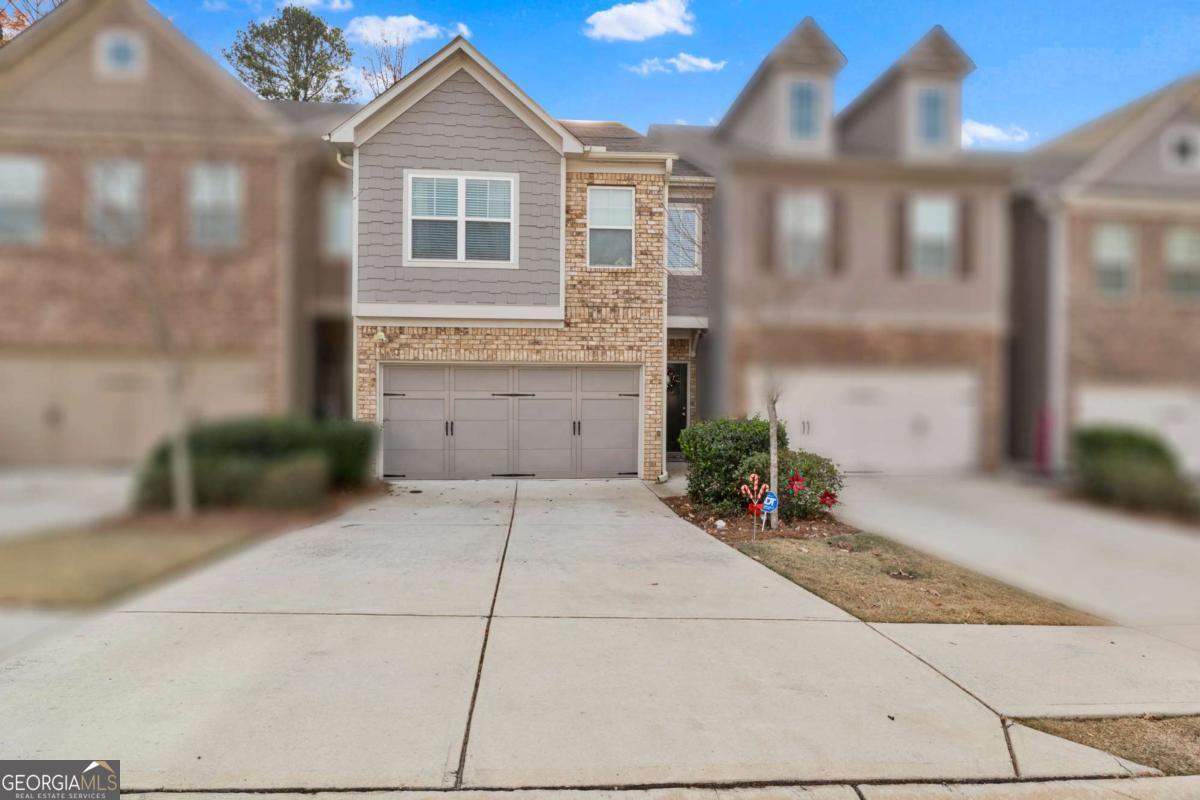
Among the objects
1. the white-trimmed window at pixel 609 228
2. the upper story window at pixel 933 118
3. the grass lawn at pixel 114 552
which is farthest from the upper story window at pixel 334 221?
the white-trimmed window at pixel 609 228

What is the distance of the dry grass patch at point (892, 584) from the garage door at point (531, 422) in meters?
2.85

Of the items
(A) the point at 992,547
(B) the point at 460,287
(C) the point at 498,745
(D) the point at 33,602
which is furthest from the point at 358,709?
(A) the point at 992,547

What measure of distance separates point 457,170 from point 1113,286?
1.32 metres

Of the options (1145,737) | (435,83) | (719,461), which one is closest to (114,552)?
(435,83)

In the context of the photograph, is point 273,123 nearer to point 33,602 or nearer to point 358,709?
point 33,602

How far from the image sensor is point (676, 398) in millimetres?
7102

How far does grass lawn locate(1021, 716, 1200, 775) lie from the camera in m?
3.21

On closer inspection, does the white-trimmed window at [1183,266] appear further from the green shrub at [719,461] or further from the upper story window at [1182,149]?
the green shrub at [719,461]

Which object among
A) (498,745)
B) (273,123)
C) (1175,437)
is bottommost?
(498,745)

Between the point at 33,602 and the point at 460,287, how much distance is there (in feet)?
6.77

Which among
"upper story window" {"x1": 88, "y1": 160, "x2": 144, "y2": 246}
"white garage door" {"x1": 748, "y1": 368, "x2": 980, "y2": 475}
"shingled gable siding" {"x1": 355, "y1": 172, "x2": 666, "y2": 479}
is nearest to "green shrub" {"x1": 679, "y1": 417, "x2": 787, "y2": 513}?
"shingled gable siding" {"x1": 355, "y1": 172, "x2": 666, "y2": 479}

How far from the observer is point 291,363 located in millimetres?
770

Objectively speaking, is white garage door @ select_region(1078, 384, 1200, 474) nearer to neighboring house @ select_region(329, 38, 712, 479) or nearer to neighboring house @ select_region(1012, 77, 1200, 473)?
neighboring house @ select_region(1012, 77, 1200, 473)

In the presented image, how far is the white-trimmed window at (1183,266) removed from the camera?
93 centimetres
